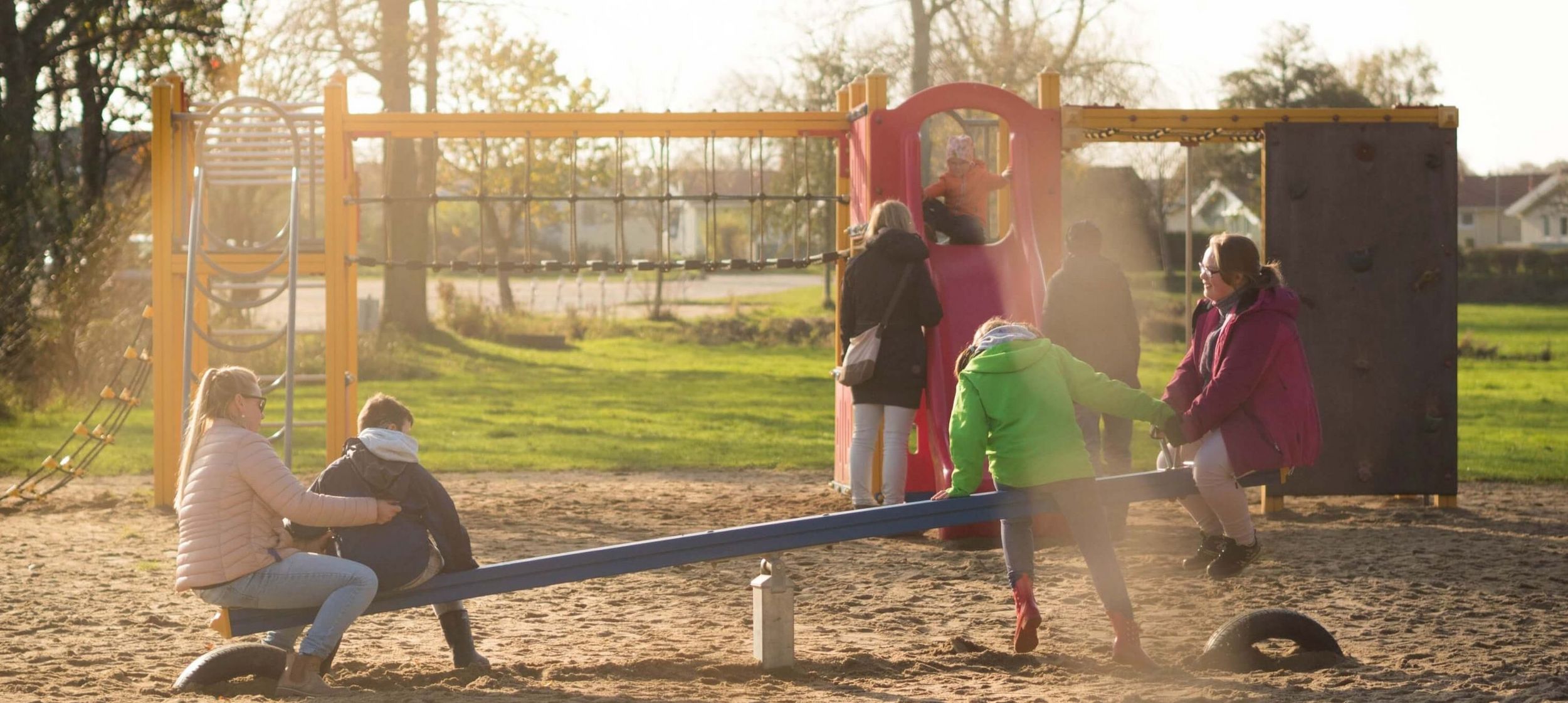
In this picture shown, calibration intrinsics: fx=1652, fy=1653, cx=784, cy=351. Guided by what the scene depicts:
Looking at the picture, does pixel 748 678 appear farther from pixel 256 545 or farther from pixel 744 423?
pixel 744 423

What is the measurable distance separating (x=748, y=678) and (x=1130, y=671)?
1.40 metres

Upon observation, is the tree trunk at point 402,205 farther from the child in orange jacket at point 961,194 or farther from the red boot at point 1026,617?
the red boot at point 1026,617

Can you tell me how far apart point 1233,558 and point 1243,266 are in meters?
1.13

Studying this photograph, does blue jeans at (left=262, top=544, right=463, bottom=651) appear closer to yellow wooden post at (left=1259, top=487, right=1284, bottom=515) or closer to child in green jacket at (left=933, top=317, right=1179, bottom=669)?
child in green jacket at (left=933, top=317, right=1179, bottom=669)

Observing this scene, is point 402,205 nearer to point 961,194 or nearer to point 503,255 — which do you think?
point 503,255

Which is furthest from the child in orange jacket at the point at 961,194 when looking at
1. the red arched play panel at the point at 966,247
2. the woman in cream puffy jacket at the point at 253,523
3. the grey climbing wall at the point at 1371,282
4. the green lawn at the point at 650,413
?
the woman in cream puffy jacket at the point at 253,523

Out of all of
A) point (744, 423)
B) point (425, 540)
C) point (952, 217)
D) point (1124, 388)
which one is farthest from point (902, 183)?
point (744, 423)

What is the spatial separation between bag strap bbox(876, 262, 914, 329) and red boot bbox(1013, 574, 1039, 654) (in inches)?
114

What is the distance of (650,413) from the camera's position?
62.3 feet

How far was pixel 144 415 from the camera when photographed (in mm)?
18875

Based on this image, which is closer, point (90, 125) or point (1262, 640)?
point (1262, 640)

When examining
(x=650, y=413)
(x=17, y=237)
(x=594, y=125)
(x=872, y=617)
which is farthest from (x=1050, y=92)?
(x=17, y=237)

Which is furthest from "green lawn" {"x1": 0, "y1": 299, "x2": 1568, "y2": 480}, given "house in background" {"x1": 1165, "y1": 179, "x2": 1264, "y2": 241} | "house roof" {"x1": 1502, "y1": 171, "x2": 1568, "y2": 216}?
"house roof" {"x1": 1502, "y1": 171, "x2": 1568, "y2": 216}

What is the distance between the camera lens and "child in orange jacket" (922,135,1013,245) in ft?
31.6
